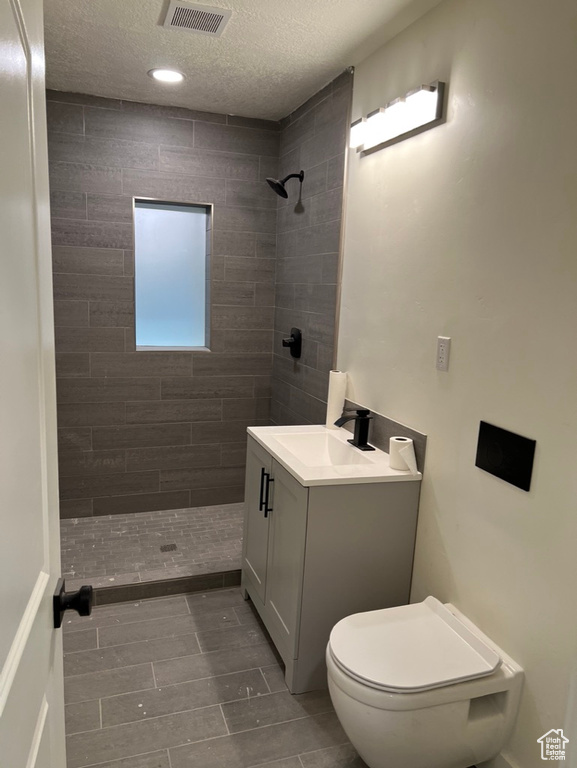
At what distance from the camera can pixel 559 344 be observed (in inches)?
61.3

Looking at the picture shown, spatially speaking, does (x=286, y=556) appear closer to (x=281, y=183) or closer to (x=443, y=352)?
(x=443, y=352)

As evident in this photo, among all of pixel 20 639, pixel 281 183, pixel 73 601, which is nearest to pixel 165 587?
pixel 73 601

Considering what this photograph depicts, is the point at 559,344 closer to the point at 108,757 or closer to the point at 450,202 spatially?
the point at 450,202

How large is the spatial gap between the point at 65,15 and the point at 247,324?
1.98m

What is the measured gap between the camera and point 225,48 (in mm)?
2553

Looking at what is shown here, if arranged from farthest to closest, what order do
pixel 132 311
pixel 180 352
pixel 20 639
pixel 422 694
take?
pixel 180 352, pixel 132 311, pixel 422 694, pixel 20 639

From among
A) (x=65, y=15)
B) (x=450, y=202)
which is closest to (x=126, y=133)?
(x=65, y=15)

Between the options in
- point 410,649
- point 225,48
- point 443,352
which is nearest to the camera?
point 410,649

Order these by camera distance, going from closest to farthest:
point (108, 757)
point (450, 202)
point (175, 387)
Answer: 1. point (108, 757)
2. point (450, 202)
3. point (175, 387)

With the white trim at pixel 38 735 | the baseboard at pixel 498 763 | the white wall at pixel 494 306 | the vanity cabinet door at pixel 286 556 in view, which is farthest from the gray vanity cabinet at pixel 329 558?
the white trim at pixel 38 735

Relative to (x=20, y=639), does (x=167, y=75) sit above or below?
above

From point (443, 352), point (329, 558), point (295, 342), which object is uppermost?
point (443, 352)

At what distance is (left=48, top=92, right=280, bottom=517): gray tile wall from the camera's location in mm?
3338

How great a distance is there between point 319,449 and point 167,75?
2105 mm
